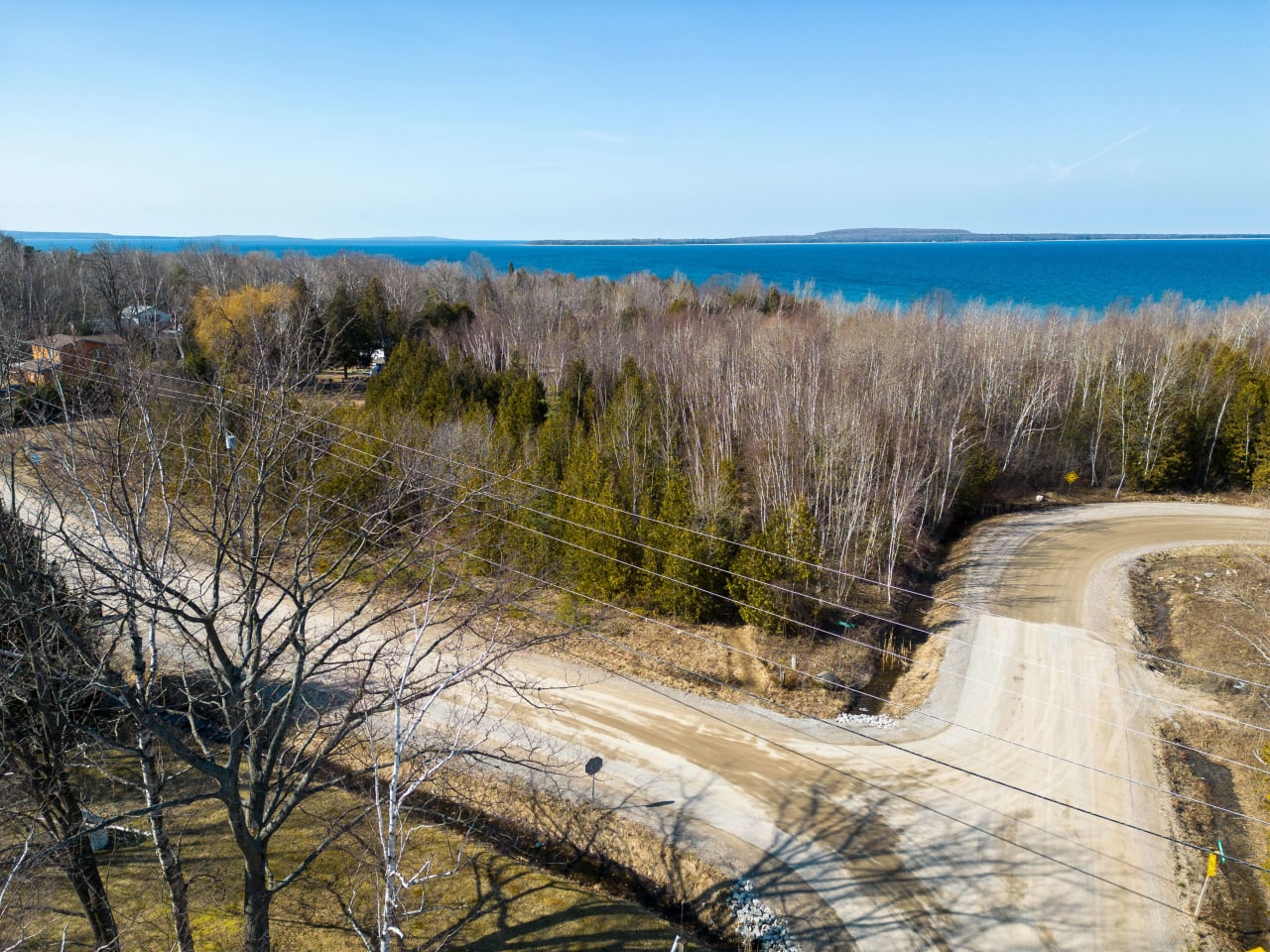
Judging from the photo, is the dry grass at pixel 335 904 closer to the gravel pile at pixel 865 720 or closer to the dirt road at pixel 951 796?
the dirt road at pixel 951 796

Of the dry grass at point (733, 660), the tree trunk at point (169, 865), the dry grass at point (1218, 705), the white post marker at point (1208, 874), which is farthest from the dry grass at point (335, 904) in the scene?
the dry grass at point (1218, 705)

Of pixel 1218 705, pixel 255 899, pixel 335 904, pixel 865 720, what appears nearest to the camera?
pixel 255 899

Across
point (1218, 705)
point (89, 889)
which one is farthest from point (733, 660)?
point (89, 889)

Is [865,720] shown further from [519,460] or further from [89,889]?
[89,889]

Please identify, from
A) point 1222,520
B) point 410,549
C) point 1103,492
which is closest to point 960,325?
point 1103,492

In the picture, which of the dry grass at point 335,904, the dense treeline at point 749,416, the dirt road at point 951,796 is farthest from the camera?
the dense treeline at point 749,416

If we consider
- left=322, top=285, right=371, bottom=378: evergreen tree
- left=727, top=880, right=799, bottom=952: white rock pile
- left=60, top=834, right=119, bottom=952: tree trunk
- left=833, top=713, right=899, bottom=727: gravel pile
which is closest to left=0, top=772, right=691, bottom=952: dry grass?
left=60, top=834, right=119, bottom=952: tree trunk
